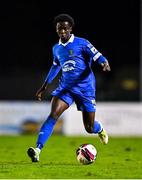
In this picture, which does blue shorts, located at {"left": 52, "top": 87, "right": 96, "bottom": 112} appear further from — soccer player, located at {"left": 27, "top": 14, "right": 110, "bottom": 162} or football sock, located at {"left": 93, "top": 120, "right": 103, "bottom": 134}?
football sock, located at {"left": 93, "top": 120, "right": 103, "bottom": 134}

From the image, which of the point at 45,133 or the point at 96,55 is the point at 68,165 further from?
the point at 96,55

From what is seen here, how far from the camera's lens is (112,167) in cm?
980

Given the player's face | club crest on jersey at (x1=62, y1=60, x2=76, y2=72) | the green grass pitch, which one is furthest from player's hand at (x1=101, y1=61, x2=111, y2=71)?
the green grass pitch

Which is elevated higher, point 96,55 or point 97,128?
point 96,55

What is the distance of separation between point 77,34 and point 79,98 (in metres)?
22.7

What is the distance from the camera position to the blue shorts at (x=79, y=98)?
413 inches

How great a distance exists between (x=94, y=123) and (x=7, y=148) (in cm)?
384

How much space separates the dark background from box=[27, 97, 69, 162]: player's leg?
1918 centimetres

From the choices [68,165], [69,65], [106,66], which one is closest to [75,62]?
[69,65]

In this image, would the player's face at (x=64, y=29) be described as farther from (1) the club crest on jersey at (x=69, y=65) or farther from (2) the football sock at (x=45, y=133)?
(2) the football sock at (x=45, y=133)

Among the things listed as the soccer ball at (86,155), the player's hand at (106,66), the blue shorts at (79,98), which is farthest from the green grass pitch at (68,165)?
the player's hand at (106,66)

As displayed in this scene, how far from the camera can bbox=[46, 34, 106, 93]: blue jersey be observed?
1045 centimetres

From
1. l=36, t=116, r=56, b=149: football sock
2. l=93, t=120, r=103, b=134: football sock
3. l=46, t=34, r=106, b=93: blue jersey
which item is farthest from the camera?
l=93, t=120, r=103, b=134: football sock

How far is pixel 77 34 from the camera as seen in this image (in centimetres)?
3316
